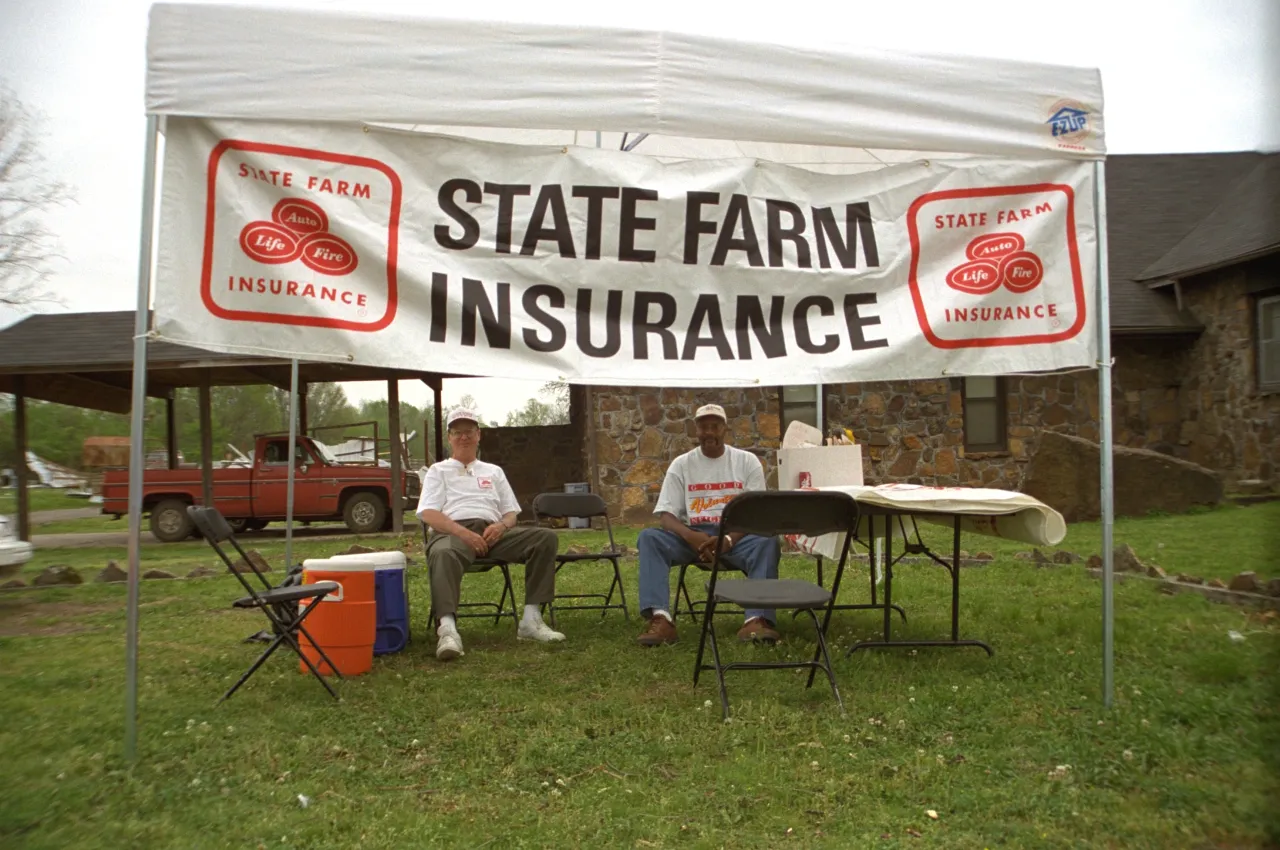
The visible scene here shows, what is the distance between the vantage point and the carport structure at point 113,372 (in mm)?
13031

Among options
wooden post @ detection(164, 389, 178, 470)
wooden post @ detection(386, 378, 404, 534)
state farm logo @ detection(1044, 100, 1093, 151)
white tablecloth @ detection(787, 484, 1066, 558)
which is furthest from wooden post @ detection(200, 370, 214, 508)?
state farm logo @ detection(1044, 100, 1093, 151)

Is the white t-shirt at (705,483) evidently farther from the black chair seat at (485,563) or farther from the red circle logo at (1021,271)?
the red circle logo at (1021,271)

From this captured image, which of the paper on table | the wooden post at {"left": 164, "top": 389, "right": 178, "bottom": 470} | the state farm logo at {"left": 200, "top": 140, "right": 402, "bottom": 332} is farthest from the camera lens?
the wooden post at {"left": 164, "top": 389, "right": 178, "bottom": 470}

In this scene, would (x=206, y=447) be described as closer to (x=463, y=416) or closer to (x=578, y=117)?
(x=463, y=416)

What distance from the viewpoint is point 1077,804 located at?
2.98 m

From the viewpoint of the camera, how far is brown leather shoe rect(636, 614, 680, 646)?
17.3ft

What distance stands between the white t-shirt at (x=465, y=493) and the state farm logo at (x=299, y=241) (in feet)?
6.87

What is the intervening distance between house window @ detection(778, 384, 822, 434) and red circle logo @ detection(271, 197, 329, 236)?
10.1 m

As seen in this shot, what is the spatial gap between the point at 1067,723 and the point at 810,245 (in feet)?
7.31

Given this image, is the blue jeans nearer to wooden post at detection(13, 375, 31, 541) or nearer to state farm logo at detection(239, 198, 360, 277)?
state farm logo at detection(239, 198, 360, 277)

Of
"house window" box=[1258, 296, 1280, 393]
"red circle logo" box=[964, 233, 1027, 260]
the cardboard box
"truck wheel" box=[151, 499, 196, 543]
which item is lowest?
"truck wheel" box=[151, 499, 196, 543]

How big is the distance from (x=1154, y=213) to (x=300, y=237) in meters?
16.0

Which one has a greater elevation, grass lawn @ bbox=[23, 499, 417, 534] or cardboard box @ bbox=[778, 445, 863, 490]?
cardboard box @ bbox=[778, 445, 863, 490]

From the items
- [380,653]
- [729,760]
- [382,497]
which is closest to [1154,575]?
[729,760]
